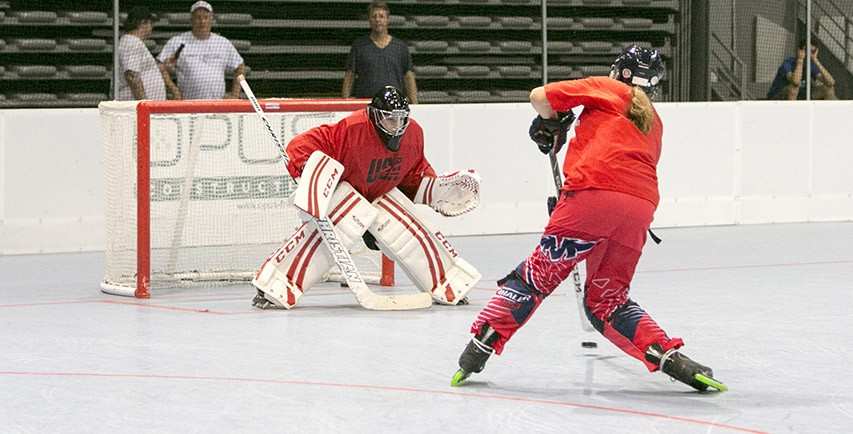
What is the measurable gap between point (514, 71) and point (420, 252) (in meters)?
6.80

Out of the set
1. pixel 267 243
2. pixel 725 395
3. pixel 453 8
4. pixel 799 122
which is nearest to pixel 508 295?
pixel 725 395

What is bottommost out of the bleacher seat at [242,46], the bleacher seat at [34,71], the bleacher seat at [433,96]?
Result: the bleacher seat at [433,96]

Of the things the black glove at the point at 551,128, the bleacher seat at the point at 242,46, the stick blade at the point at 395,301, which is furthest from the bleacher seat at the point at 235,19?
the black glove at the point at 551,128

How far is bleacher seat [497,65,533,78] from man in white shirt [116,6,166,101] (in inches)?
185

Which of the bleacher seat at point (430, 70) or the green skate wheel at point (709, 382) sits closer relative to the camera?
the green skate wheel at point (709, 382)

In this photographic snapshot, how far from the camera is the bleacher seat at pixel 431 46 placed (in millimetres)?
13523

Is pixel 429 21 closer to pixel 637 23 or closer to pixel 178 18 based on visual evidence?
pixel 637 23

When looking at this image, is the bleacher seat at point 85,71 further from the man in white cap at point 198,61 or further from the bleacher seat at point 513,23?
the bleacher seat at point 513,23

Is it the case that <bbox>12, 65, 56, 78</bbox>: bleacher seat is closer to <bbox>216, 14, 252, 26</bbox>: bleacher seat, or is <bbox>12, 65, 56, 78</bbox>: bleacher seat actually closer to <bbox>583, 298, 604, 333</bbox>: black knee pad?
<bbox>216, 14, 252, 26</bbox>: bleacher seat

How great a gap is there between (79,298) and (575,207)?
341 centimetres

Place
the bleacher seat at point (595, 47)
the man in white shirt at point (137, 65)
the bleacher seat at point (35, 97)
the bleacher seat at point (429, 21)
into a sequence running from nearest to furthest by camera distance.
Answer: the man in white shirt at point (137, 65) < the bleacher seat at point (35, 97) < the bleacher seat at point (429, 21) < the bleacher seat at point (595, 47)

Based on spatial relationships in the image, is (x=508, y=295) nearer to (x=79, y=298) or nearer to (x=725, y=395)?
(x=725, y=395)

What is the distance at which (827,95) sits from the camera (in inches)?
494

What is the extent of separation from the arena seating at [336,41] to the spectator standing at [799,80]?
52.3 inches
